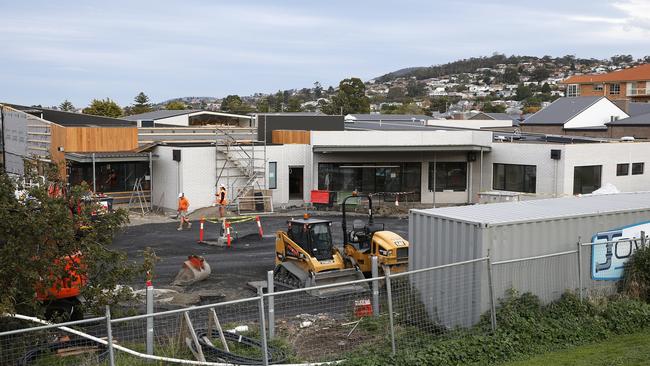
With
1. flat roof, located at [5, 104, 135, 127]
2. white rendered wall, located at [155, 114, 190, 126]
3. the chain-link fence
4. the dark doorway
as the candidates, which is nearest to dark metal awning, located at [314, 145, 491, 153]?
the dark doorway

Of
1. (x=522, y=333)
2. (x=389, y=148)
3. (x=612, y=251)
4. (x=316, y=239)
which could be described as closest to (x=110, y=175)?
(x=389, y=148)

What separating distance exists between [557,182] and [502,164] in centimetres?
394

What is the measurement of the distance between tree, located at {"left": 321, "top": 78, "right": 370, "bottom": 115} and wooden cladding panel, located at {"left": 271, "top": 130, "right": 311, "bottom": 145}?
82.9 m

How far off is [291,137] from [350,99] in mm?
88966

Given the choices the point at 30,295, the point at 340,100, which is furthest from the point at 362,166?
the point at 340,100

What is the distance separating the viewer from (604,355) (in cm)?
1250

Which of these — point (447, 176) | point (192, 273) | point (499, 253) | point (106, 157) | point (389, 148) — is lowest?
point (192, 273)

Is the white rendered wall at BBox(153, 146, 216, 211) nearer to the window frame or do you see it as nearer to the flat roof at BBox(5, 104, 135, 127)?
the flat roof at BBox(5, 104, 135, 127)

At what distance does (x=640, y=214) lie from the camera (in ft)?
56.4

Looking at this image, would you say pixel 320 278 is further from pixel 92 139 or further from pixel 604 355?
pixel 92 139

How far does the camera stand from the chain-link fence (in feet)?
38.0

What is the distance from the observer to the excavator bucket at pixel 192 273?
2092cm

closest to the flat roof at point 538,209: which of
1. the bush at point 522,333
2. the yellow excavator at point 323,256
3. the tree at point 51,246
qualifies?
the bush at point 522,333

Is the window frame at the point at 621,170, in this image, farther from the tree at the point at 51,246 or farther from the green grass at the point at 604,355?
the tree at the point at 51,246
